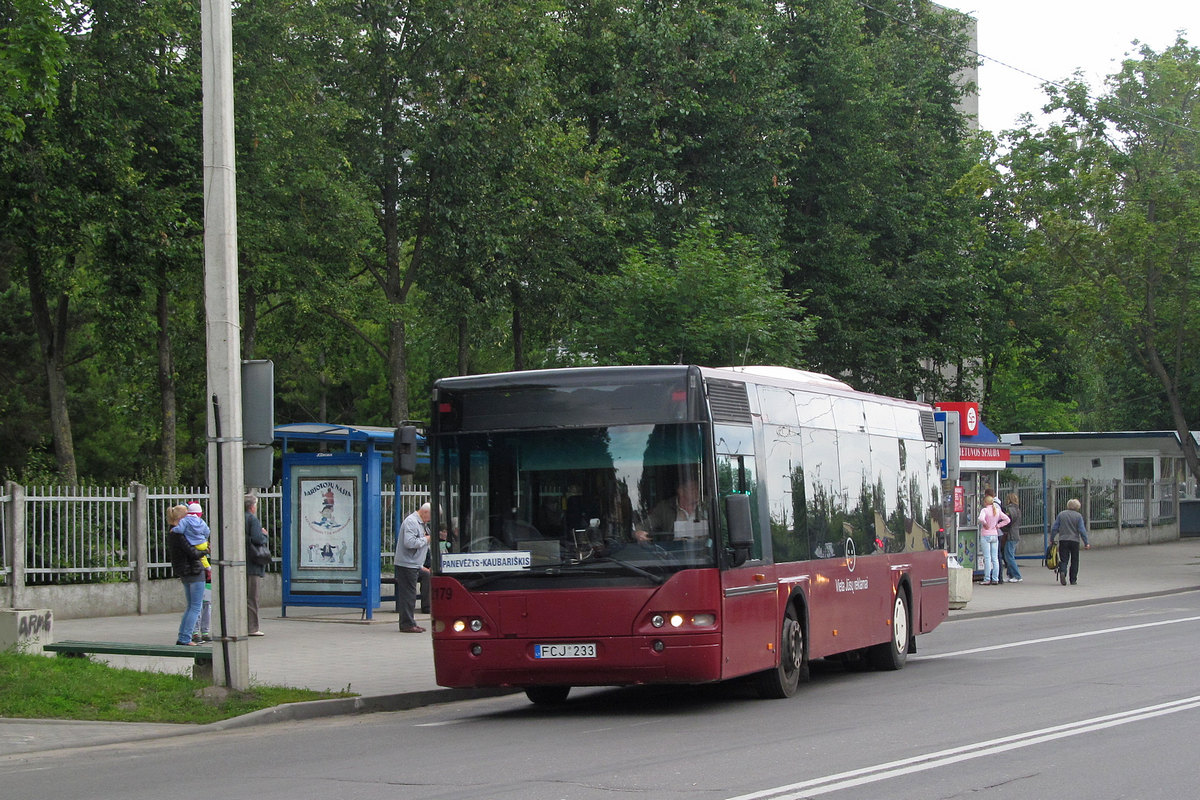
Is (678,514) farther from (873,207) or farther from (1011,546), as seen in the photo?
(873,207)

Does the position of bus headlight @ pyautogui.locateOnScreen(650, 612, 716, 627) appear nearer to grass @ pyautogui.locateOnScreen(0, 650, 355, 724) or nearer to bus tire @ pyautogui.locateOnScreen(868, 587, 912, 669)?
grass @ pyautogui.locateOnScreen(0, 650, 355, 724)

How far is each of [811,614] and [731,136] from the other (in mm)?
24732

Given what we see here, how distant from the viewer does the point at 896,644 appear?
51.5 ft

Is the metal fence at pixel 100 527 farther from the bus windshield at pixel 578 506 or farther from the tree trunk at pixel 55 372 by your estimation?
the bus windshield at pixel 578 506

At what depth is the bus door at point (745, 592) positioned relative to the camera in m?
11.4

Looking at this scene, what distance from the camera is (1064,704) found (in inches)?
466

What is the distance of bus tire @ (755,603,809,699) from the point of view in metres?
12.7

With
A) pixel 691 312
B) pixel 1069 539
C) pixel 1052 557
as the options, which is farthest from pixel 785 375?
pixel 1052 557

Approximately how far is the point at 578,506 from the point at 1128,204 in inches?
1199

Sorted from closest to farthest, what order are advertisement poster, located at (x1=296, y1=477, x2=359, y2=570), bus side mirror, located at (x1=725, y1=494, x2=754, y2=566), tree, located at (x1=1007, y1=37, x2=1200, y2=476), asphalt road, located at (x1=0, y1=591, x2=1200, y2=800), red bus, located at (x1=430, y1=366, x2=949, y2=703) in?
asphalt road, located at (x1=0, y1=591, x2=1200, y2=800) < bus side mirror, located at (x1=725, y1=494, x2=754, y2=566) < red bus, located at (x1=430, y1=366, x2=949, y2=703) < advertisement poster, located at (x1=296, y1=477, x2=359, y2=570) < tree, located at (x1=1007, y1=37, x2=1200, y2=476)

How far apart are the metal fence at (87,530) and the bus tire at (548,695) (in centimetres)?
905

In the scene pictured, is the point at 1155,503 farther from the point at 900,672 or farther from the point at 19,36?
the point at 19,36

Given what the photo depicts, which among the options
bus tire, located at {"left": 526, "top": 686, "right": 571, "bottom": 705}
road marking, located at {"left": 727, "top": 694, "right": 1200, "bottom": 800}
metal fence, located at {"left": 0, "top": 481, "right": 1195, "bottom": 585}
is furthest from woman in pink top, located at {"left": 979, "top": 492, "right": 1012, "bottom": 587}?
bus tire, located at {"left": 526, "top": 686, "right": 571, "bottom": 705}

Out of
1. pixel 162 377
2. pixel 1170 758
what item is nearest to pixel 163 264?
pixel 162 377
